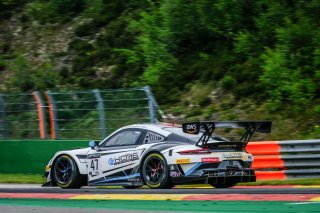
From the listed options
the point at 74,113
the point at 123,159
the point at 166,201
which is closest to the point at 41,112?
the point at 74,113

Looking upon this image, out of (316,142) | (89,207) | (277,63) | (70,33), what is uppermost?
(70,33)

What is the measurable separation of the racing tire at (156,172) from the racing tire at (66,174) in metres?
1.86

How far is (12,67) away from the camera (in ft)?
91.0

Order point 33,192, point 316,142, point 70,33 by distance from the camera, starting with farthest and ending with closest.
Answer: point 70,33
point 316,142
point 33,192

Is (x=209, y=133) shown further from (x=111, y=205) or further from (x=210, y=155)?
(x=111, y=205)

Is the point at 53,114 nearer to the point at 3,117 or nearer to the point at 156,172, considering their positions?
the point at 3,117

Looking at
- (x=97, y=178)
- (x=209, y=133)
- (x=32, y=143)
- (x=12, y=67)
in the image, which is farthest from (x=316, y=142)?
(x=12, y=67)

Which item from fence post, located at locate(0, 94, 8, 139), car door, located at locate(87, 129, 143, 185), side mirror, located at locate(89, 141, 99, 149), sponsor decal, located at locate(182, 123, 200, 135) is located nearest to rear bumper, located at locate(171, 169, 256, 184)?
sponsor decal, located at locate(182, 123, 200, 135)

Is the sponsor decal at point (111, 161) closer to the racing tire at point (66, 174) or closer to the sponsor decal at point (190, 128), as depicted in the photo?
the racing tire at point (66, 174)

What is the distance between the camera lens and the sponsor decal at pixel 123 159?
13802mm

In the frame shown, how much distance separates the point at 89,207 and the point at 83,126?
9.17 metres

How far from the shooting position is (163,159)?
13.1 meters

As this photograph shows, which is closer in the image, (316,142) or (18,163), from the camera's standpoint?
(316,142)

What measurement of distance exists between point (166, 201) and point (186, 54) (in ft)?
48.4
